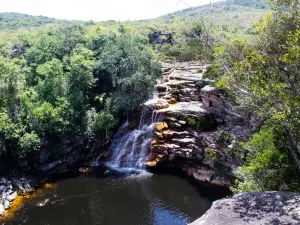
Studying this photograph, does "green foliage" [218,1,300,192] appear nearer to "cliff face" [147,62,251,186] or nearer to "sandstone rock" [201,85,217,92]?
"cliff face" [147,62,251,186]

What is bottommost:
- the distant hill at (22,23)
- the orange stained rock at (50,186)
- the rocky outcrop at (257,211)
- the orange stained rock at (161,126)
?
the orange stained rock at (50,186)

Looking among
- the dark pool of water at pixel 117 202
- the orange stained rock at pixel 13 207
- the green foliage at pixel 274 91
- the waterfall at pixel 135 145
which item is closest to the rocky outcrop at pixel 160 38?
the waterfall at pixel 135 145

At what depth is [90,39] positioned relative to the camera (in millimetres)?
38781

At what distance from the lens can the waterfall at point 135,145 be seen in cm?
3022

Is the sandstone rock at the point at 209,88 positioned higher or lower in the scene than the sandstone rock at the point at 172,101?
higher

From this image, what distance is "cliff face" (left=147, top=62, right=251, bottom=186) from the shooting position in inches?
1004

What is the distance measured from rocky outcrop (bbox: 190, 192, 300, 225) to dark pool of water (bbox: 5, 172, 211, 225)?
11.2 metres

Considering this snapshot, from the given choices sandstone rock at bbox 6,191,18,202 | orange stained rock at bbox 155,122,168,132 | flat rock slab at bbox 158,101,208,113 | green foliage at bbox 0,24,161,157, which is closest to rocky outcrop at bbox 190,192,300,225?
flat rock slab at bbox 158,101,208,113

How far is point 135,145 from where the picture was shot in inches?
1203

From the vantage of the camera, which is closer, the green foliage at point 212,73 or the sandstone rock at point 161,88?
the green foliage at point 212,73

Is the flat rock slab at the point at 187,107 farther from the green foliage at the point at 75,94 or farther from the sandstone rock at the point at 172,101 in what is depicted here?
the green foliage at the point at 75,94

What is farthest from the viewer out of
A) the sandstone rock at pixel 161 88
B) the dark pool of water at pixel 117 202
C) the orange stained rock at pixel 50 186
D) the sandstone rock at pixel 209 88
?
the sandstone rock at pixel 161 88

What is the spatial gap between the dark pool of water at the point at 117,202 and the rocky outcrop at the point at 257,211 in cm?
1119

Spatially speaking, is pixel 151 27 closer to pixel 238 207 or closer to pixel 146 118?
pixel 146 118
